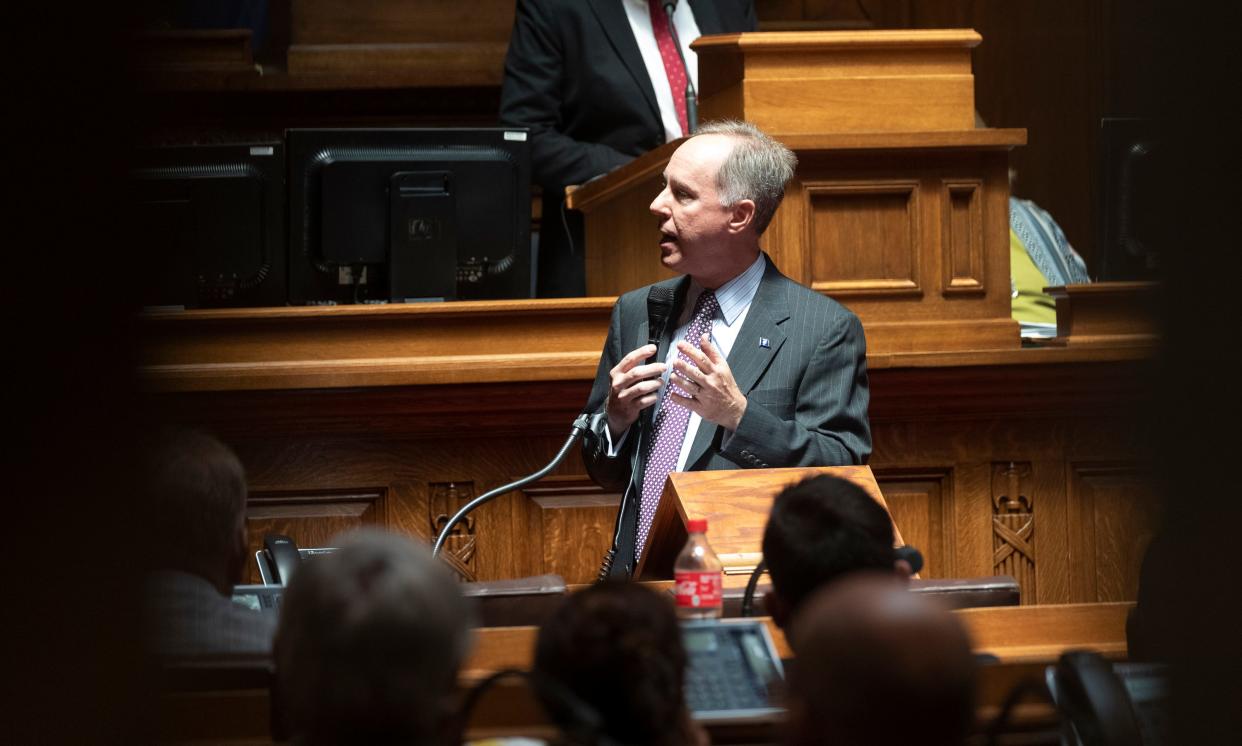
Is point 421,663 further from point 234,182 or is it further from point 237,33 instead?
point 237,33

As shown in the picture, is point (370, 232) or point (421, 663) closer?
point (421, 663)

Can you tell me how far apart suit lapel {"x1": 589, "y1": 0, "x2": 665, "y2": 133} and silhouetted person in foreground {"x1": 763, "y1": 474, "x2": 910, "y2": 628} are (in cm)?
A: 303

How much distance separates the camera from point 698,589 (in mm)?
1936

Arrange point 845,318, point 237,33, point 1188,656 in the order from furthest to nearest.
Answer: point 237,33 → point 845,318 → point 1188,656

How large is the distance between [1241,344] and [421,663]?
569mm

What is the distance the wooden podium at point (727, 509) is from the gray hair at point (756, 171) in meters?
0.74

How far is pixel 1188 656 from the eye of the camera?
2.56ft

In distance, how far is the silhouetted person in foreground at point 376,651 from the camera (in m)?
1.02

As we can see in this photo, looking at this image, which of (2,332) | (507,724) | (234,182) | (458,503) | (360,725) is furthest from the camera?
(234,182)

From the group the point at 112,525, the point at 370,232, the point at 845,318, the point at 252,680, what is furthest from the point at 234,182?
the point at 112,525

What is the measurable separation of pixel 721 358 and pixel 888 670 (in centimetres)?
176

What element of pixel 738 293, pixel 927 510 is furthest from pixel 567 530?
pixel 927 510

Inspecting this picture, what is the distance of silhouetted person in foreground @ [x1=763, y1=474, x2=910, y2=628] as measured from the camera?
58.7 inches

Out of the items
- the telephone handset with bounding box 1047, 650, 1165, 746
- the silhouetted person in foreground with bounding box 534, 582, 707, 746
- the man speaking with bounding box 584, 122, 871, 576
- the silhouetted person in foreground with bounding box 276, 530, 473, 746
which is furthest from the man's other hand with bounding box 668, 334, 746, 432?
the silhouetted person in foreground with bounding box 276, 530, 473, 746
